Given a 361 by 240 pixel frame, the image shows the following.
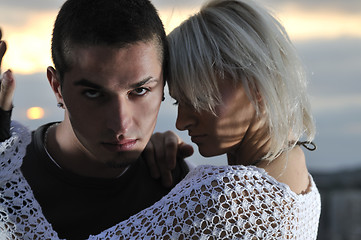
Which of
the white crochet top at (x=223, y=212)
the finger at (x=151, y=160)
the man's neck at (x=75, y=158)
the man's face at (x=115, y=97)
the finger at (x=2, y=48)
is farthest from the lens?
the finger at (x=151, y=160)

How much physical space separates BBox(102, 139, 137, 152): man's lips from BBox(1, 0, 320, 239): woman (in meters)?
0.15

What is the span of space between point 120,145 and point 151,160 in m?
0.29

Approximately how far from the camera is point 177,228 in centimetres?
134

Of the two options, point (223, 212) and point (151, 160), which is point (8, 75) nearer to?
point (151, 160)

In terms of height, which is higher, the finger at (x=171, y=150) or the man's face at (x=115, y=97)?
the man's face at (x=115, y=97)

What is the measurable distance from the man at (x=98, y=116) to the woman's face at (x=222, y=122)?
0.35ft

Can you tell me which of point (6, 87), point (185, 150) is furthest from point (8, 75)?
point (185, 150)

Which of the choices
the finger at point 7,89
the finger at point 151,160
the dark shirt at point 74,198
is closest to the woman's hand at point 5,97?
the finger at point 7,89

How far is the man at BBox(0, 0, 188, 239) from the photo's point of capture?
1.45 m

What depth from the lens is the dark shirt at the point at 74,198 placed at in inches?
64.2

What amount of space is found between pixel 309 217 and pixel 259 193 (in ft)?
0.68

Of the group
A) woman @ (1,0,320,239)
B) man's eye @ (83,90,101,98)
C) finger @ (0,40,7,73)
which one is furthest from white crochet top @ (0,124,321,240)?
finger @ (0,40,7,73)

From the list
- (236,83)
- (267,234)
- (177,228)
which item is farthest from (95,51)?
(267,234)

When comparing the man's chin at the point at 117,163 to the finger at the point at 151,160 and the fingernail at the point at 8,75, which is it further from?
the fingernail at the point at 8,75
